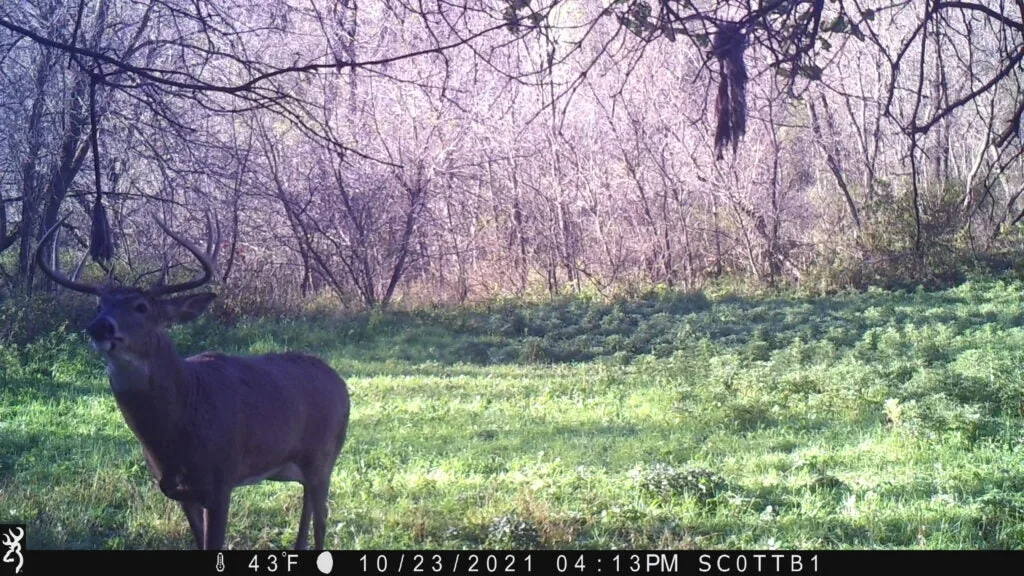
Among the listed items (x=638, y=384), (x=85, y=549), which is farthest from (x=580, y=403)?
(x=85, y=549)

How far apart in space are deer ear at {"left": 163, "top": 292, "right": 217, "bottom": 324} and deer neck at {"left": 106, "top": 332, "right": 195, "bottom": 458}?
271 mm

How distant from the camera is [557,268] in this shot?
22906 millimetres

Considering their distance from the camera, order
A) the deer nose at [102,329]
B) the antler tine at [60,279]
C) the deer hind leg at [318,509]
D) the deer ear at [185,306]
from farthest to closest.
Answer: the deer hind leg at [318,509], the antler tine at [60,279], the deer ear at [185,306], the deer nose at [102,329]

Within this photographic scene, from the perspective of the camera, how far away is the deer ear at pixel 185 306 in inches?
203

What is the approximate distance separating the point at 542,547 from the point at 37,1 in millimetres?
11919

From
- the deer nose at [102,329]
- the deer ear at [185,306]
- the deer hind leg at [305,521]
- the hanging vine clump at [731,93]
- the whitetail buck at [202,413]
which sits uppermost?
the hanging vine clump at [731,93]

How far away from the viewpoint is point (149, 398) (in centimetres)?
486

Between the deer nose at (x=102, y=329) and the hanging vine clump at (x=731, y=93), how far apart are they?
10.6 feet

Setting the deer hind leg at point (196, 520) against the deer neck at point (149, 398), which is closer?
the deer neck at point (149, 398)

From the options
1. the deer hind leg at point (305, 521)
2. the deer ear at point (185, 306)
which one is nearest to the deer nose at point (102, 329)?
the deer ear at point (185, 306)

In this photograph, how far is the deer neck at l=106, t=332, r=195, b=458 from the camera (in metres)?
4.82
